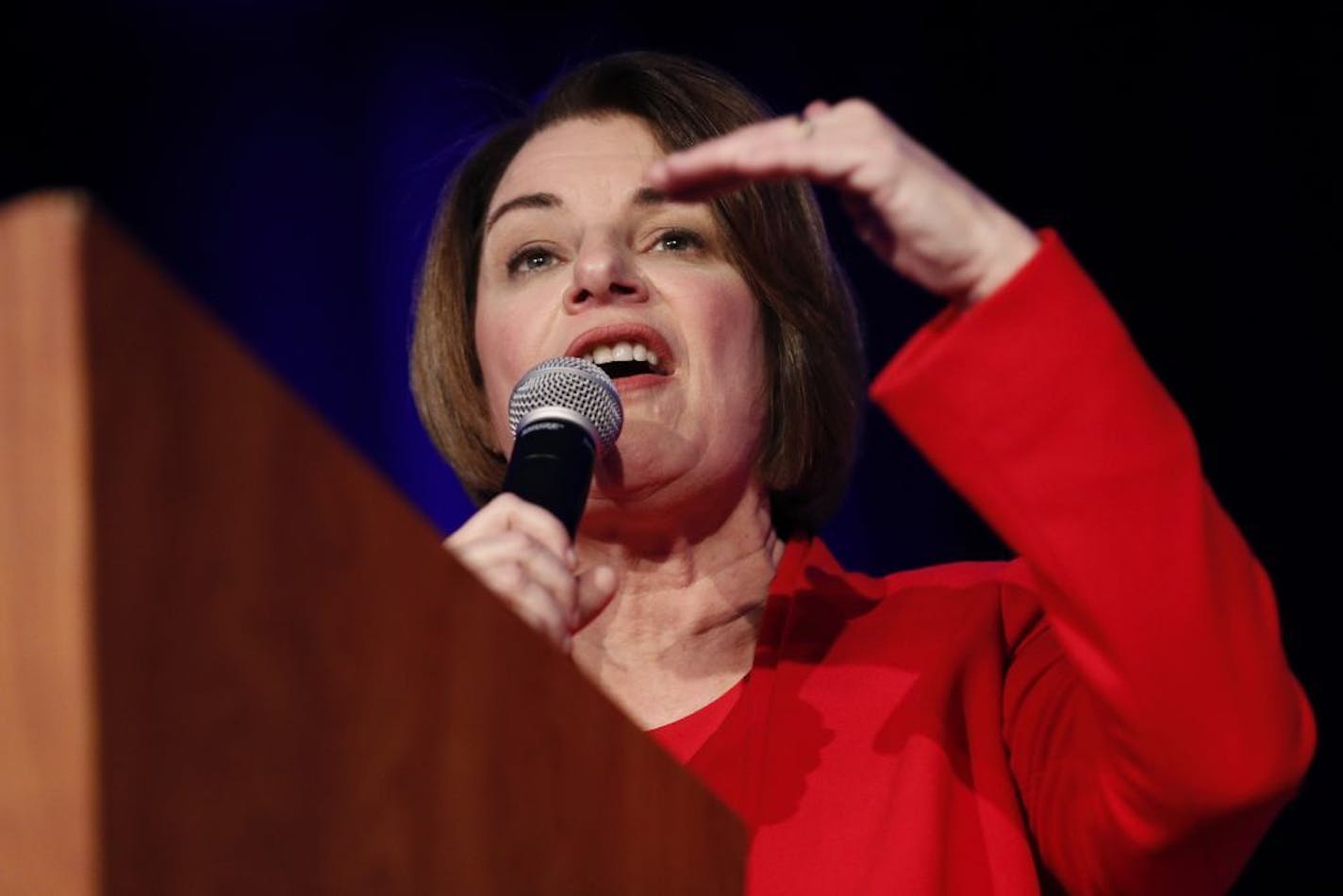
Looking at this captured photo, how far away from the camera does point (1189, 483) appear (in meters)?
0.92

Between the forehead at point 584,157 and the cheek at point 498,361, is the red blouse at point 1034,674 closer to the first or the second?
the cheek at point 498,361

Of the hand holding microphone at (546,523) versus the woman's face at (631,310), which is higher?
the woman's face at (631,310)

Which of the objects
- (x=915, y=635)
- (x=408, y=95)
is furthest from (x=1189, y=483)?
(x=408, y=95)

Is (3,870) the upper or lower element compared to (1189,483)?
upper

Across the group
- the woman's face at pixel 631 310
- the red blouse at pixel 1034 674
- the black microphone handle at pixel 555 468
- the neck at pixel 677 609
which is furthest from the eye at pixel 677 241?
the black microphone handle at pixel 555 468

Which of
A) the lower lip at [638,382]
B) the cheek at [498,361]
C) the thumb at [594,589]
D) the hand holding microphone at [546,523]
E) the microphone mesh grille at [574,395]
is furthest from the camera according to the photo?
the cheek at [498,361]

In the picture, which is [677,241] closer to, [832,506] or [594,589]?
[832,506]

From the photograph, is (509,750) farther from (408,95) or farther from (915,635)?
(408,95)

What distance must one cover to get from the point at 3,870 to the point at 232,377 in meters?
0.20

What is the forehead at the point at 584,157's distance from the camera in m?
1.65

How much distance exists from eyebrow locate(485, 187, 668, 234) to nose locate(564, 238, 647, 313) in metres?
0.10

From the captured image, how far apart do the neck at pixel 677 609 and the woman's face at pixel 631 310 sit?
57mm

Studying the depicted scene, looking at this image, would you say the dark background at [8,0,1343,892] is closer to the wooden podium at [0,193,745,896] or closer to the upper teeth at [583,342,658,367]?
the upper teeth at [583,342,658,367]

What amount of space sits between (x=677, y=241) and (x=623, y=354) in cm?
19
